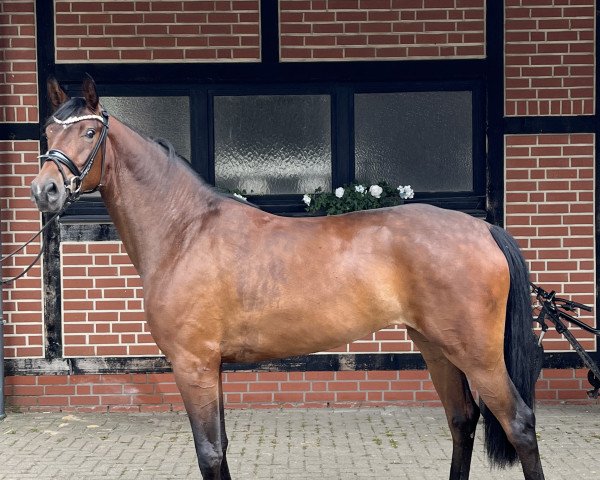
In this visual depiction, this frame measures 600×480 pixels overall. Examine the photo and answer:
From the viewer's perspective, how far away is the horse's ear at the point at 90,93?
445 centimetres

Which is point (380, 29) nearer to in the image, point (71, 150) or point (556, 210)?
point (556, 210)

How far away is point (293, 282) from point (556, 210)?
352cm

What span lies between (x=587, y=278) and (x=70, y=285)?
424 centimetres

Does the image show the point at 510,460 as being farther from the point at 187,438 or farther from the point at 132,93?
the point at 132,93

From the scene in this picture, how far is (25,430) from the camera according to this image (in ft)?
22.5

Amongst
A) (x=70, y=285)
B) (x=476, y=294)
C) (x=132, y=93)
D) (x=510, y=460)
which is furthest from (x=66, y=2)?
(x=510, y=460)

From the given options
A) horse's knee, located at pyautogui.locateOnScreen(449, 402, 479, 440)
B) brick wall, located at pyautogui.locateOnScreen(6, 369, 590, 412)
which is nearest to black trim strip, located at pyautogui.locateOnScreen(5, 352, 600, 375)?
brick wall, located at pyautogui.locateOnScreen(6, 369, 590, 412)

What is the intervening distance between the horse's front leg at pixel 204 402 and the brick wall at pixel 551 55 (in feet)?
12.8

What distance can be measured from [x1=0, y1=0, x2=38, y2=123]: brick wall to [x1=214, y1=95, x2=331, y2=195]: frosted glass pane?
5.01 feet

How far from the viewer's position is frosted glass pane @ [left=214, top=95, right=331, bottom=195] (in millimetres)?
7457

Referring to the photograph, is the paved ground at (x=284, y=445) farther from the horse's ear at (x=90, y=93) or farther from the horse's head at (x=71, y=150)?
the horse's ear at (x=90, y=93)

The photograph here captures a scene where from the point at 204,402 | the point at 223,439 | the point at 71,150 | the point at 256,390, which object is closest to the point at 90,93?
the point at 71,150

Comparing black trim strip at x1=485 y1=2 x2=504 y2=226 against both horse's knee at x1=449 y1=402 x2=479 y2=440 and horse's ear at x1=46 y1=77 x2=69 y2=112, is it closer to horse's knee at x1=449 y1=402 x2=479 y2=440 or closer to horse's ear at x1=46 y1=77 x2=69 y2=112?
horse's knee at x1=449 y1=402 x2=479 y2=440

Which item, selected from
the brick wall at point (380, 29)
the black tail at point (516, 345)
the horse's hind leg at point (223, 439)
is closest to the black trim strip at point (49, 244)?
the brick wall at point (380, 29)
